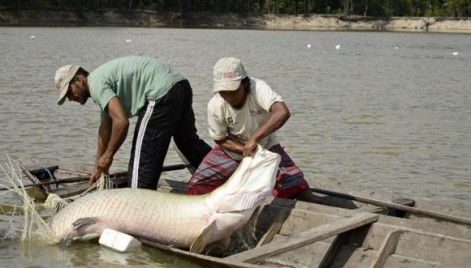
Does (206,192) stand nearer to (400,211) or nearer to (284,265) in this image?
(284,265)

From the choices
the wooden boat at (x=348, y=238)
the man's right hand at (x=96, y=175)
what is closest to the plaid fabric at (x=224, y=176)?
the wooden boat at (x=348, y=238)

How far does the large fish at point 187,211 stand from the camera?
242 inches

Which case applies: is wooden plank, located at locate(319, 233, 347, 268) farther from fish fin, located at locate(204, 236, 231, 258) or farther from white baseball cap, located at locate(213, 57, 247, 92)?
white baseball cap, located at locate(213, 57, 247, 92)

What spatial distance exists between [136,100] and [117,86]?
0.22 meters

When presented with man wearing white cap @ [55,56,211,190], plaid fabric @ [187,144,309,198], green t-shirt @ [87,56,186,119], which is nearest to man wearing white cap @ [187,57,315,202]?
plaid fabric @ [187,144,309,198]

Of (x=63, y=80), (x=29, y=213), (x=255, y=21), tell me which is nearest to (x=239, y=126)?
(x=63, y=80)

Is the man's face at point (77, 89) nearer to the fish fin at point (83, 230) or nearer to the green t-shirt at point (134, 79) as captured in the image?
the green t-shirt at point (134, 79)

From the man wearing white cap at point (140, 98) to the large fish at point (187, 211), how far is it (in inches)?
22.7

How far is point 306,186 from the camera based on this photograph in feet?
22.7

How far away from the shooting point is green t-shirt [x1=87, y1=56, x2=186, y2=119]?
22.6 feet

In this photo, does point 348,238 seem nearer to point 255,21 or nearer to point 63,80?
point 63,80

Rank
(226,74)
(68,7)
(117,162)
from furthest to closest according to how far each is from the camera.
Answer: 1. (68,7)
2. (117,162)
3. (226,74)

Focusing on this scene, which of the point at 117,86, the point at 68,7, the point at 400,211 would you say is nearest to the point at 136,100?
the point at 117,86

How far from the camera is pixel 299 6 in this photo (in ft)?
370
